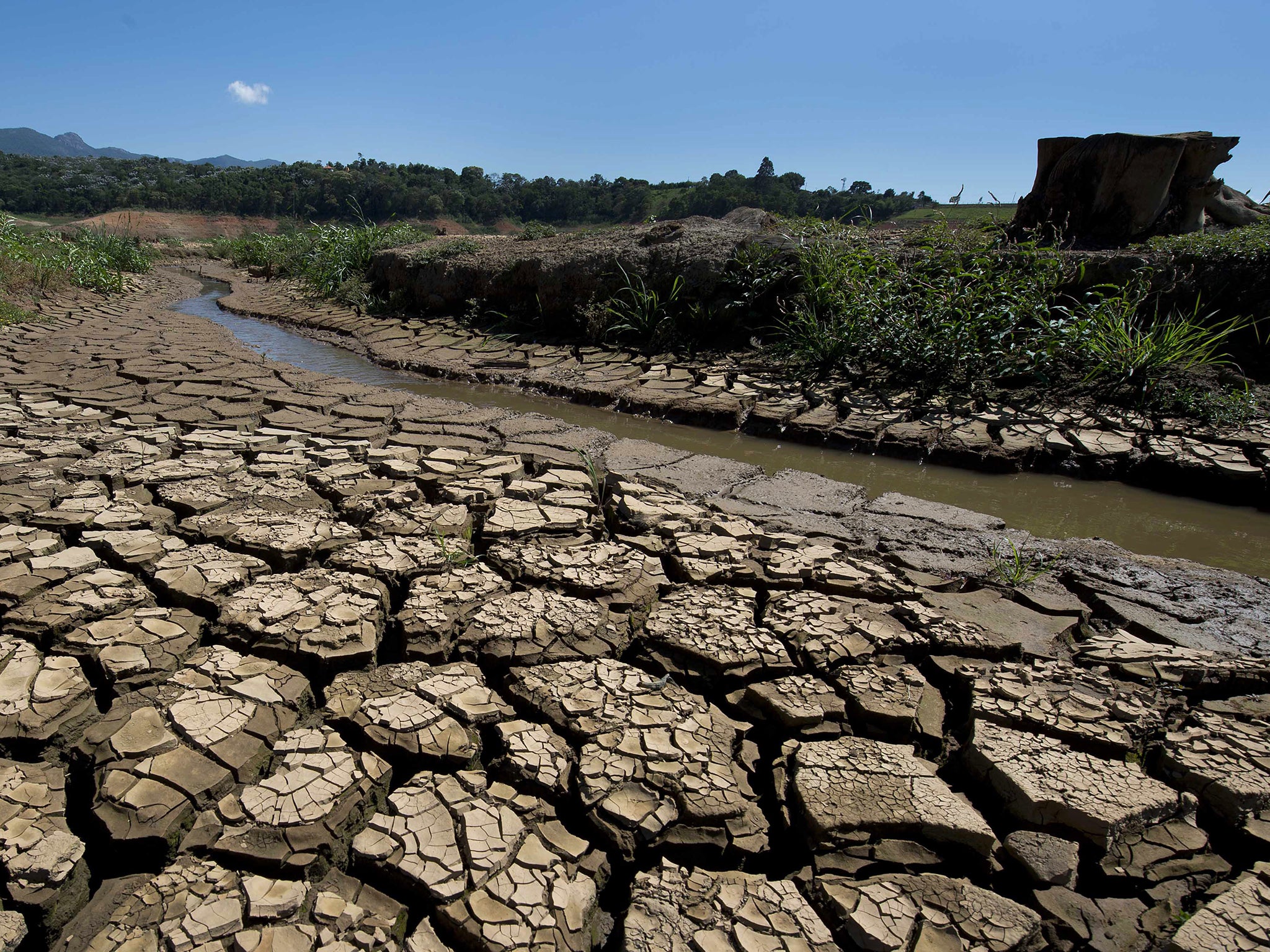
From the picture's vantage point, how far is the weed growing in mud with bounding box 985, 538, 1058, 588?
2422 mm

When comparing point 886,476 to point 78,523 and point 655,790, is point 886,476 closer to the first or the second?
point 655,790

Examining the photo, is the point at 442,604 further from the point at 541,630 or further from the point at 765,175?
the point at 765,175

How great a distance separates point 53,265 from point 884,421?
987cm

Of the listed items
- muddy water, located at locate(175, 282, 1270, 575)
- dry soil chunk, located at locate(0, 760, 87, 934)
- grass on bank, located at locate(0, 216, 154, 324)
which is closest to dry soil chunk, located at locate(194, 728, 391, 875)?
dry soil chunk, located at locate(0, 760, 87, 934)

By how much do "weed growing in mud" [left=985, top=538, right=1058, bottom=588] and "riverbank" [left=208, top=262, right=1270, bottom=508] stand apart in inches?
53.4

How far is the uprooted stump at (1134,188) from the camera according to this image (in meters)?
6.34

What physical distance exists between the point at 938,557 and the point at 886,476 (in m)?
1.32

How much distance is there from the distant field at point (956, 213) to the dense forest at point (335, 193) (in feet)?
42.5

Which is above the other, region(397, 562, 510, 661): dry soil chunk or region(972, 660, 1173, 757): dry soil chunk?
region(972, 660, 1173, 757): dry soil chunk

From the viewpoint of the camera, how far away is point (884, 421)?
A: 4387 mm

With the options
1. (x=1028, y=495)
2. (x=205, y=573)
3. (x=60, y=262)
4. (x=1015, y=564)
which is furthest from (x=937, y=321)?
(x=60, y=262)

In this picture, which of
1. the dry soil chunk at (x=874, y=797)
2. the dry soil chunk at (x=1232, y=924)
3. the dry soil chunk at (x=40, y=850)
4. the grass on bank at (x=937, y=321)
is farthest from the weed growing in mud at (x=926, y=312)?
the dry soil chunk at (x=40, y=850)

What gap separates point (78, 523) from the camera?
2.39m

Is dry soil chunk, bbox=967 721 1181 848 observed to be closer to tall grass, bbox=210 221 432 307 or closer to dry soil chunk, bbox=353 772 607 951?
dry soil chunk, bbox=353 772 607 951
